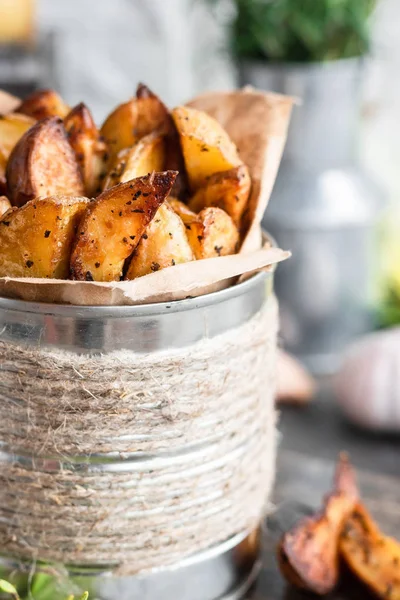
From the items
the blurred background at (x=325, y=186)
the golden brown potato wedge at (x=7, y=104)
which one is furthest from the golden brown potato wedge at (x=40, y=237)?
the blurred background at (x=325, y=186)

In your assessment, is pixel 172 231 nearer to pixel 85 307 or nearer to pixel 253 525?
pixel 85 307

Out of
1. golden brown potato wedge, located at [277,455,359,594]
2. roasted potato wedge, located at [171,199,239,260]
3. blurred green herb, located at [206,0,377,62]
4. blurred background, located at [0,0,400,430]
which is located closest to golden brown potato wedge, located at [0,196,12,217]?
roasted potato wedge, located at [171,199,239,260]

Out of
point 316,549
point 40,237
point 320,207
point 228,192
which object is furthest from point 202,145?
point 320,207

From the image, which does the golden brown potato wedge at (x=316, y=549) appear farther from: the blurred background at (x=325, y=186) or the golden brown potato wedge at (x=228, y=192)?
the blurred background at (x=325, y=186)

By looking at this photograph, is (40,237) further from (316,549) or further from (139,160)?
(316,549)

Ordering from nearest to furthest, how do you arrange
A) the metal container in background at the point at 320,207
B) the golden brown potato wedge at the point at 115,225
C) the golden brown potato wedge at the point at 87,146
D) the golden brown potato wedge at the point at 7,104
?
the golden brown potato wedge at the point at 115,225, the golden brown potato wedge at the point at 87,146, the golden brown potato wedge at the point at 7,104, the metal container in background at the point at 320,207

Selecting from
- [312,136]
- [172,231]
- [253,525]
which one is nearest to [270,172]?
[172,231]
